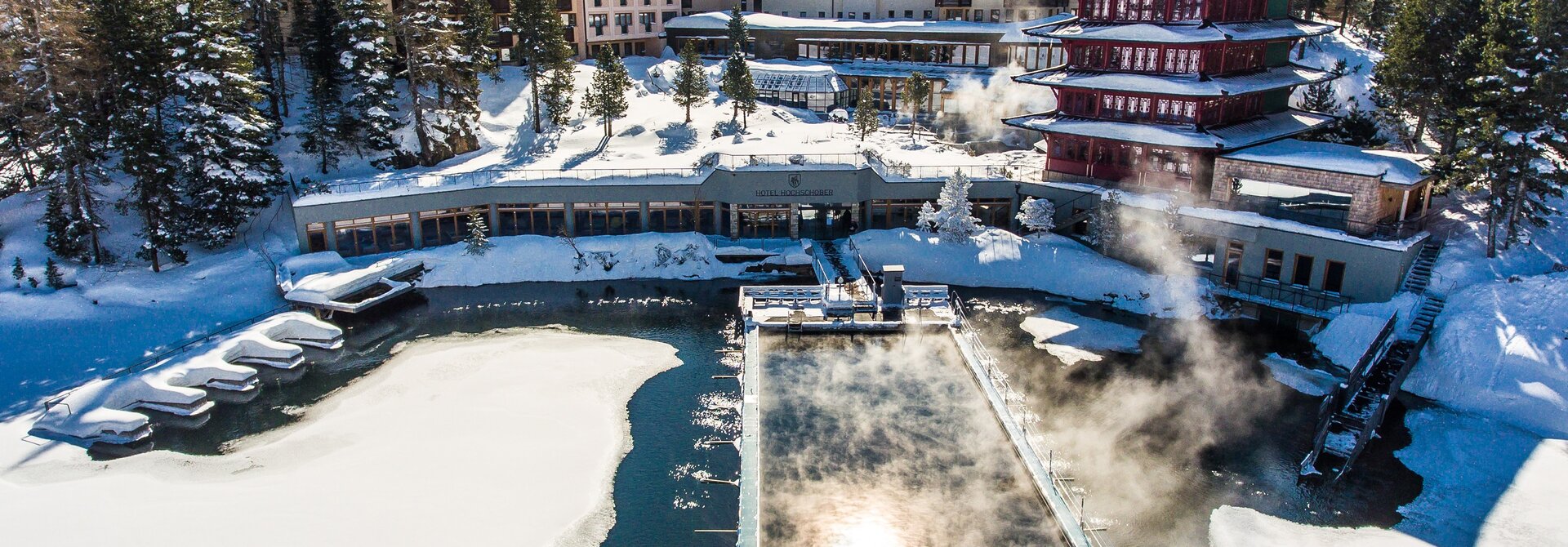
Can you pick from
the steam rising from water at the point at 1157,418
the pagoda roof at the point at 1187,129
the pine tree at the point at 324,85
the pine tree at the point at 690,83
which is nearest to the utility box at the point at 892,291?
the steam rising from water at the point at 1157,418

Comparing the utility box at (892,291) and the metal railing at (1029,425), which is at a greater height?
the utility box at (892,291)

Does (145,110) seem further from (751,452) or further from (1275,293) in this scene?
(1275,293)

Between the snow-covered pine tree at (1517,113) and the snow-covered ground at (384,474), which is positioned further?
the snow-covered pine tree at (1517,113)

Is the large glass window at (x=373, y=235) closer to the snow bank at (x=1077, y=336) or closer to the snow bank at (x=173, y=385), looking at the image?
the snow bank at (x=173, y=385)

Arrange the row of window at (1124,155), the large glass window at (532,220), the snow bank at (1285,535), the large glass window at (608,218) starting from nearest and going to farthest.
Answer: the snow bank at (1285,535)
the row of window at (1124,155)
the large glass window at (532,220)
the large glass window at (608,218)

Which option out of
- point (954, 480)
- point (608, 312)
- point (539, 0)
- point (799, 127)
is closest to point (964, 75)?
point (799, 127)

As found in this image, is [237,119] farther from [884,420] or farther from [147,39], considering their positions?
[884,420]

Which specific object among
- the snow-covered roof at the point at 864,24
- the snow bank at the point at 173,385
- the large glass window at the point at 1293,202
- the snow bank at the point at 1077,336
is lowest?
the snow bank at the point at 1077,336

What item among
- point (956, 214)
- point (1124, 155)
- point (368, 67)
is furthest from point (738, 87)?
point (1124, 155)
